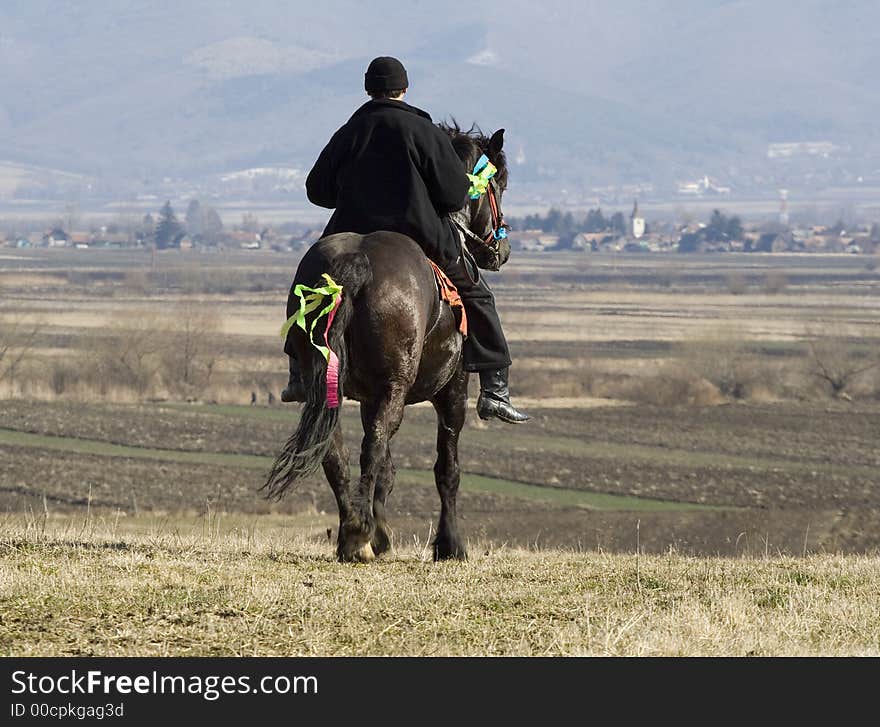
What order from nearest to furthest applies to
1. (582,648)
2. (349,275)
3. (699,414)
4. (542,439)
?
(582,648) → (349,275) → (542,439) → (699,414)

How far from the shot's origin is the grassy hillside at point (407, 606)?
6.99 meters

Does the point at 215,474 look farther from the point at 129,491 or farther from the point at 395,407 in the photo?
the point at 395,407

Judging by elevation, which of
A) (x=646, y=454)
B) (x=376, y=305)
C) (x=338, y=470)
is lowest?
(x=646, y=454)

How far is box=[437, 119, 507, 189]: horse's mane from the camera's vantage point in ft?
38.6

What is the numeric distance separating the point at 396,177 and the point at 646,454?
31.3m

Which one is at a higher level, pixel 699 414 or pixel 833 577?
pixel 833 577

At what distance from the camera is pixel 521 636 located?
23.9ft

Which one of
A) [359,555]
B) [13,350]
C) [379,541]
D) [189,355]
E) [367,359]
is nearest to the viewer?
[367,359]

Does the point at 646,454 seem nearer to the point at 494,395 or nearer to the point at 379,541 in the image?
the point at 494,395

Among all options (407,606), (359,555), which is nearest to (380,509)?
(359,555)

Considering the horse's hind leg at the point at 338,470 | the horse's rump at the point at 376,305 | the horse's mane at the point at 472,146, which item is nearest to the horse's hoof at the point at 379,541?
the horse's hind leg at the point at 338,470

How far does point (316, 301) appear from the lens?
9.76 m

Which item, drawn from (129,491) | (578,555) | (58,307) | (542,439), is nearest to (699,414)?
(542,439)
